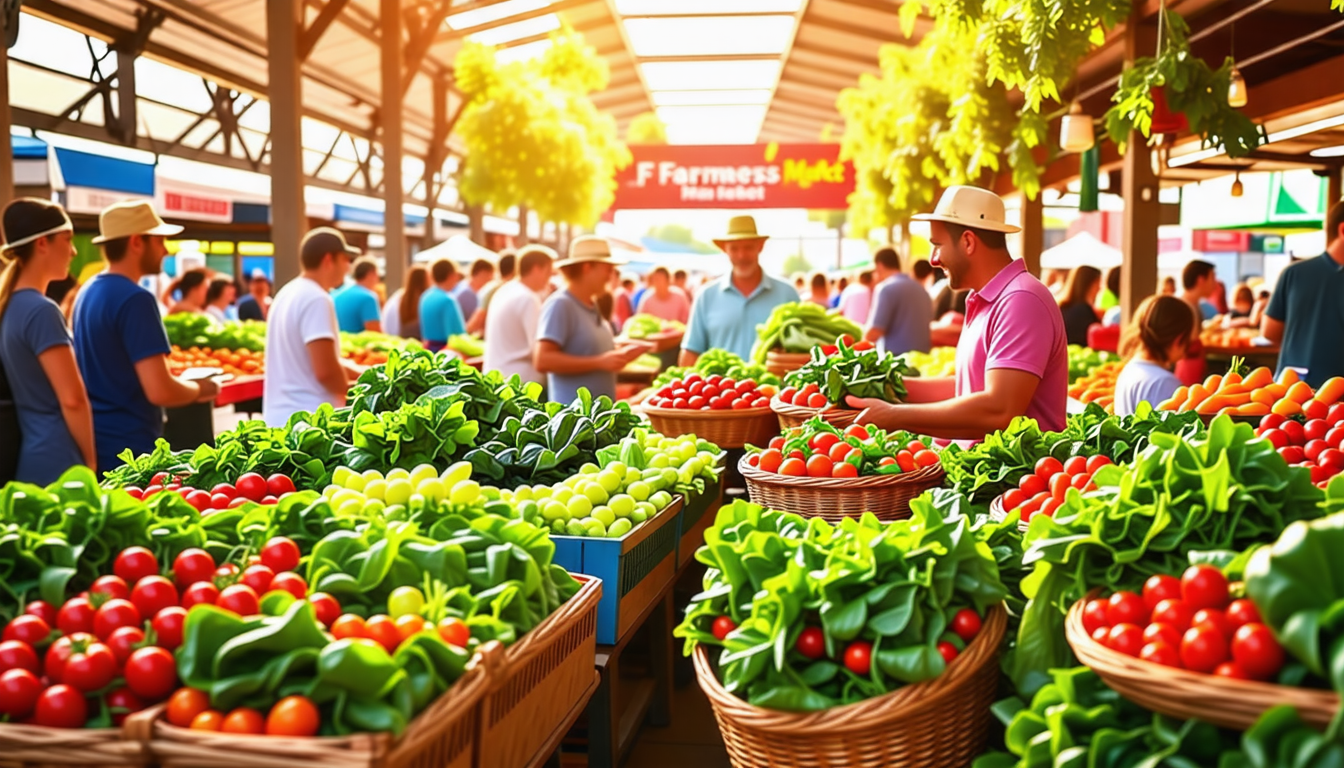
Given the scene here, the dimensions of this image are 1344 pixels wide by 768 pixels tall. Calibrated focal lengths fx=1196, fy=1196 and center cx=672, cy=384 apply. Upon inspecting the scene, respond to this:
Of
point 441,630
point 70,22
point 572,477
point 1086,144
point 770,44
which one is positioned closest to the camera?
point 441,630

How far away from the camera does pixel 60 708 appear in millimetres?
1750

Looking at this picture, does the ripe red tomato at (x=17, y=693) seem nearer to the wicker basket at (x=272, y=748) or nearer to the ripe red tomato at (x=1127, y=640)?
the wicker basket at (x=272, y=748)

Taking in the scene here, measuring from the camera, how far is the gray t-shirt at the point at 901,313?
28.5ft

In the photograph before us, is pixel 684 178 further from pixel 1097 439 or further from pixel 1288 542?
pixel 1288 542

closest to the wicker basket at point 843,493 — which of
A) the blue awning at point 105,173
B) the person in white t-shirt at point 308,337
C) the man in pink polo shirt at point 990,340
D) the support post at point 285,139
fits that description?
the man in pink polo shirt at point 990,340

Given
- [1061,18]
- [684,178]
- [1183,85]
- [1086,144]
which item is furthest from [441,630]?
[684,178]

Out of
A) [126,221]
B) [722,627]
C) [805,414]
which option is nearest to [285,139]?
[126,221]

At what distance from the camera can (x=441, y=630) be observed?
2.03 m

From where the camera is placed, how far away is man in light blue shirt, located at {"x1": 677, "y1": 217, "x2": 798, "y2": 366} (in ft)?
21.8

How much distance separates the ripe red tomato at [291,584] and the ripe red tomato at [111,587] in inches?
9.4

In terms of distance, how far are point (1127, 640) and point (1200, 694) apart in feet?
0.61

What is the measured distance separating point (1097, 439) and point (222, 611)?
7.43 feet

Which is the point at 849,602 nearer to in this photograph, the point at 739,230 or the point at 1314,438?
the point at 1314,438

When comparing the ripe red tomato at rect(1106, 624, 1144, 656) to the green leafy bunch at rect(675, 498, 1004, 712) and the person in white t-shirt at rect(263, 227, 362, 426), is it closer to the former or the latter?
the green leafy bunch at rect(675, 498, 1004, 712)
